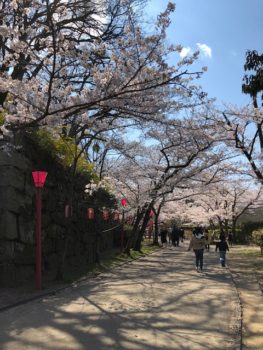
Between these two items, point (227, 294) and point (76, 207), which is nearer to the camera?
point (227, 294)

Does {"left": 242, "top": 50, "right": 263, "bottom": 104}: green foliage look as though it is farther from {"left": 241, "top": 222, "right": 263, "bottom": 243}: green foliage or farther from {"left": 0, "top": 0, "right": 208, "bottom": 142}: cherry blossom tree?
{"left": 241, "top": 222, "right": 263, "bottom": 243}: green foliage

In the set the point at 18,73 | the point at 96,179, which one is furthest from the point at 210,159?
the point at 18,73

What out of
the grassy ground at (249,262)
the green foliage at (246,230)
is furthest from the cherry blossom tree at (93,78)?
the green foliage at (246,230)

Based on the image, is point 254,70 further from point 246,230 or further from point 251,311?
point 246,230

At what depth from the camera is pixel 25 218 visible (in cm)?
1261

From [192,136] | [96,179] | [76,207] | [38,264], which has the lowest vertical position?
[38,264]

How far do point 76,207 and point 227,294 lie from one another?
8238 millimetres

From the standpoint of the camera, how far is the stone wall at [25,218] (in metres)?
11.6

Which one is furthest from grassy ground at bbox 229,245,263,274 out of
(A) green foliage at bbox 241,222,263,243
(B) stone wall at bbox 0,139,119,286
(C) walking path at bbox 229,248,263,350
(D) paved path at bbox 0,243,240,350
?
(A) green foliage at bbox 241,222,263,243

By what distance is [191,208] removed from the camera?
53031 millimetres

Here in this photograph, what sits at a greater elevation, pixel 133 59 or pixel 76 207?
pixel 133 59

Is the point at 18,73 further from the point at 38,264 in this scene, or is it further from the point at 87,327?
the point at 87,327

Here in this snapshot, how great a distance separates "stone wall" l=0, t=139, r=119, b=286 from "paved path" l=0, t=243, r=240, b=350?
1.70 meters

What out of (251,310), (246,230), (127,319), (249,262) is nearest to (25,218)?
(127,319)
